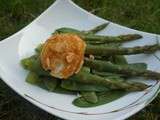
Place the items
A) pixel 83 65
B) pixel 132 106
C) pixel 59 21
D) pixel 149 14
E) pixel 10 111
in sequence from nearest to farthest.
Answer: pixel 132 106
pixel 83 65
pixel 10 111
pixel 59 21
pixel 149 14

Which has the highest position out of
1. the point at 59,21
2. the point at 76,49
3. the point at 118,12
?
the point at 76,49

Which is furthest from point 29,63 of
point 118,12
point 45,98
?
point 118,12

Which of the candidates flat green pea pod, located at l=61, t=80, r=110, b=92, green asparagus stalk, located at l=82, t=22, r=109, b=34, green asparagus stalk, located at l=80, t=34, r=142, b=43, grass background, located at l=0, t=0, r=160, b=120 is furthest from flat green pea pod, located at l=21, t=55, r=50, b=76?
grass background, located at l=0, t=0, r=160, b=120

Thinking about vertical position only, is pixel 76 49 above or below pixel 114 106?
above

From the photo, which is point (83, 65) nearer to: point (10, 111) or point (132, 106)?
point (132, 106)

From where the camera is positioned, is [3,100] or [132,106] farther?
[3,100]

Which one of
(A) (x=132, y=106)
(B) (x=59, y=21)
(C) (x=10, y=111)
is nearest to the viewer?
(A) (x=132, y=106)

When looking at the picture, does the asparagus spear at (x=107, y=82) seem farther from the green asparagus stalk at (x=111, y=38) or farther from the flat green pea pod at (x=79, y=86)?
the green asparagus stalk at (x=111, y=38)

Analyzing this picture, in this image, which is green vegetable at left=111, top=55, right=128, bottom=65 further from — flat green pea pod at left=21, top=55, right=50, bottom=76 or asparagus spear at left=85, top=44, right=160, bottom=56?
flat green pea pod at left=21, top=55, right=50, bottom=76
